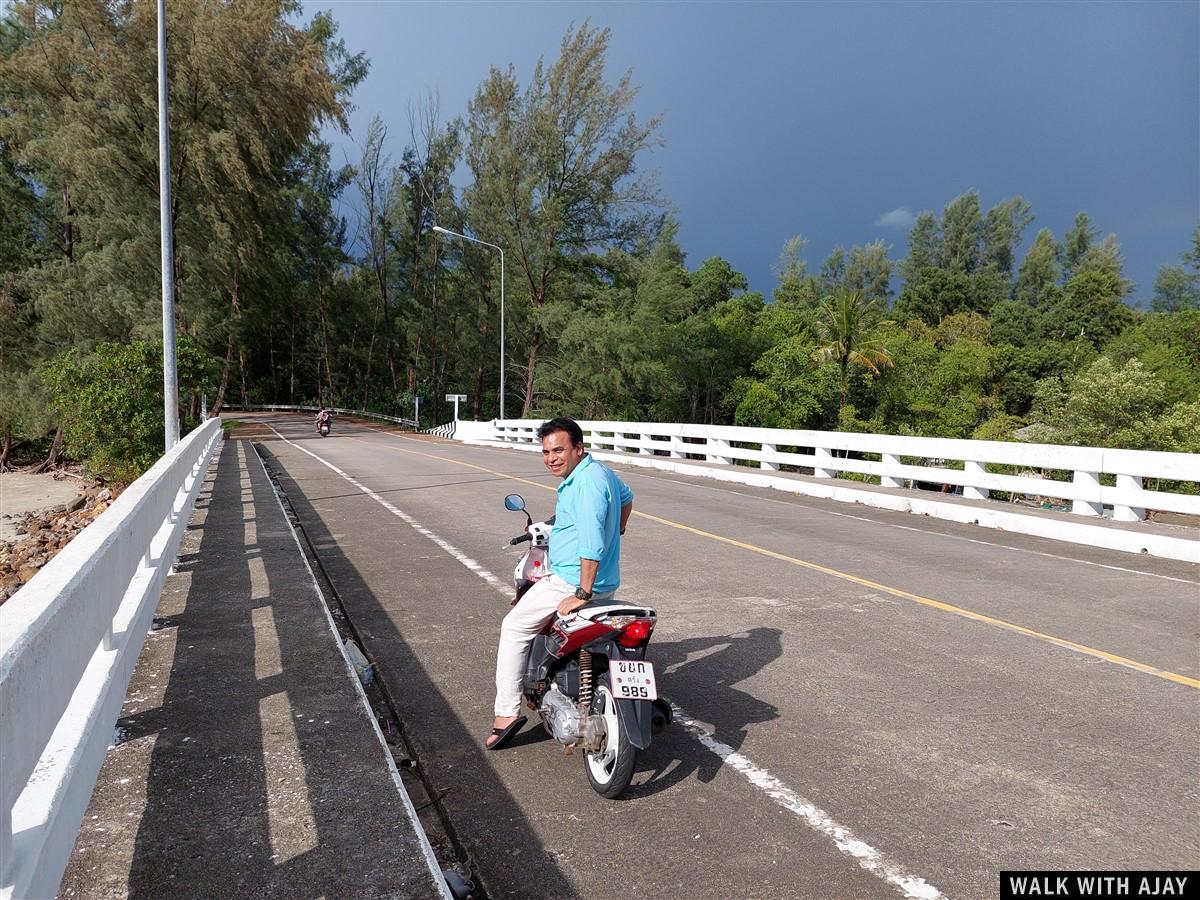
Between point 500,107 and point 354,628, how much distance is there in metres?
46.5

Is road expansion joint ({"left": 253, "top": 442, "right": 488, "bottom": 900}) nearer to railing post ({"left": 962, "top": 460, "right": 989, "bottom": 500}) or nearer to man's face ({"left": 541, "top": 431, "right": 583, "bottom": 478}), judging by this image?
man's face ({"left": 541, "top": 431, "right": 583, "bottom": 478})

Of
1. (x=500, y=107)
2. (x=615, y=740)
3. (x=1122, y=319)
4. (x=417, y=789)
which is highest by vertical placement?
(x=500, y=107)

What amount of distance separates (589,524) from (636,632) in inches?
22.1

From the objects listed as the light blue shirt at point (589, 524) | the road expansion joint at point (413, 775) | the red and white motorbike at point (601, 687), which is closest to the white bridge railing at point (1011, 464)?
the light blue shirt at point (589, 524)

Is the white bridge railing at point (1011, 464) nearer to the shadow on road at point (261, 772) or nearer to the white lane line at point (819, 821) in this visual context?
the white lane line at point (819, 821)

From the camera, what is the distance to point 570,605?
3863 mm

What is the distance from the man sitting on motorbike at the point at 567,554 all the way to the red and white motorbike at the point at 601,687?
9 centimetres

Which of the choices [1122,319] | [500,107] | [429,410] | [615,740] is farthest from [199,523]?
[1122,319]

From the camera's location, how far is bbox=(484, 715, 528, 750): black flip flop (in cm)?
412

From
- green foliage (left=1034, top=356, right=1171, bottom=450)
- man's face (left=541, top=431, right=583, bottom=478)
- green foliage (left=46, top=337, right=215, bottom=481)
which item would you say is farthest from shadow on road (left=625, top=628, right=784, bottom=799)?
green foliage (left=1034, top=356, right=1171, bottom=450)

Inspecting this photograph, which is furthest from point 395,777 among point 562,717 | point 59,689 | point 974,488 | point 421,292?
point 421,292

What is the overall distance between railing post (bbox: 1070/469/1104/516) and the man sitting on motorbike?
10.0 metres

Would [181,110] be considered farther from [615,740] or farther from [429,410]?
[615,740]

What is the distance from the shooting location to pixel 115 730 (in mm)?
4020
